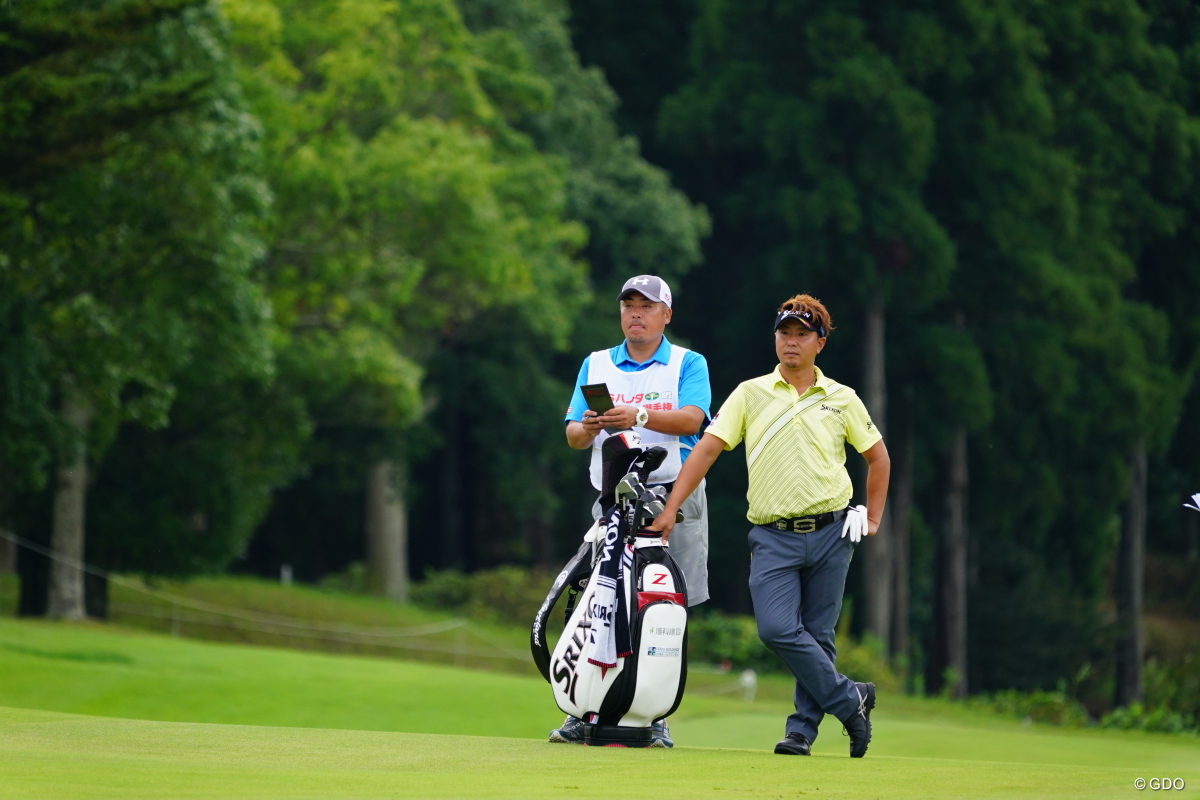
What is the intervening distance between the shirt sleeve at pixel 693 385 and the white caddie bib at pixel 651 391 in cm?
2

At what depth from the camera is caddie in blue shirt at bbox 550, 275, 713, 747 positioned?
25.0ft

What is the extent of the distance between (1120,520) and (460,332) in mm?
15629

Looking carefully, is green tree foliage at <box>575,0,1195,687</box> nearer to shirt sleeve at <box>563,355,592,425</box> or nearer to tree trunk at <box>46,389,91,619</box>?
tree trunk at <box>46,389,91,619</box>

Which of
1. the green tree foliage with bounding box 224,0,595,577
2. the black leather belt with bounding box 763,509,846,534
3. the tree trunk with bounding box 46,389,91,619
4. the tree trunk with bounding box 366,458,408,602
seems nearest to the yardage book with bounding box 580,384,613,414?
the black leather belt with bounding box 763,509,846,534

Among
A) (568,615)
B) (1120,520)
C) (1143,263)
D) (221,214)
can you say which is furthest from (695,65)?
(568,615)

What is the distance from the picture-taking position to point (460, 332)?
34375 mm

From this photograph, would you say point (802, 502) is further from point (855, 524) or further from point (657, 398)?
point (657, 398)

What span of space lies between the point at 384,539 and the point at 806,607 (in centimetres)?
2877

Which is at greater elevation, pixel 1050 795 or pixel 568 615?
pixel 568 615

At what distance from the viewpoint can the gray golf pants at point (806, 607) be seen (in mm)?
7324

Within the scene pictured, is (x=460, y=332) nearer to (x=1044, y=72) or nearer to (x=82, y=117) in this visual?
(x=1044, y=72)

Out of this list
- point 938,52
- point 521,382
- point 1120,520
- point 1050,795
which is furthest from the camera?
point 1120,520

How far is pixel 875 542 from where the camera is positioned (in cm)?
3447
